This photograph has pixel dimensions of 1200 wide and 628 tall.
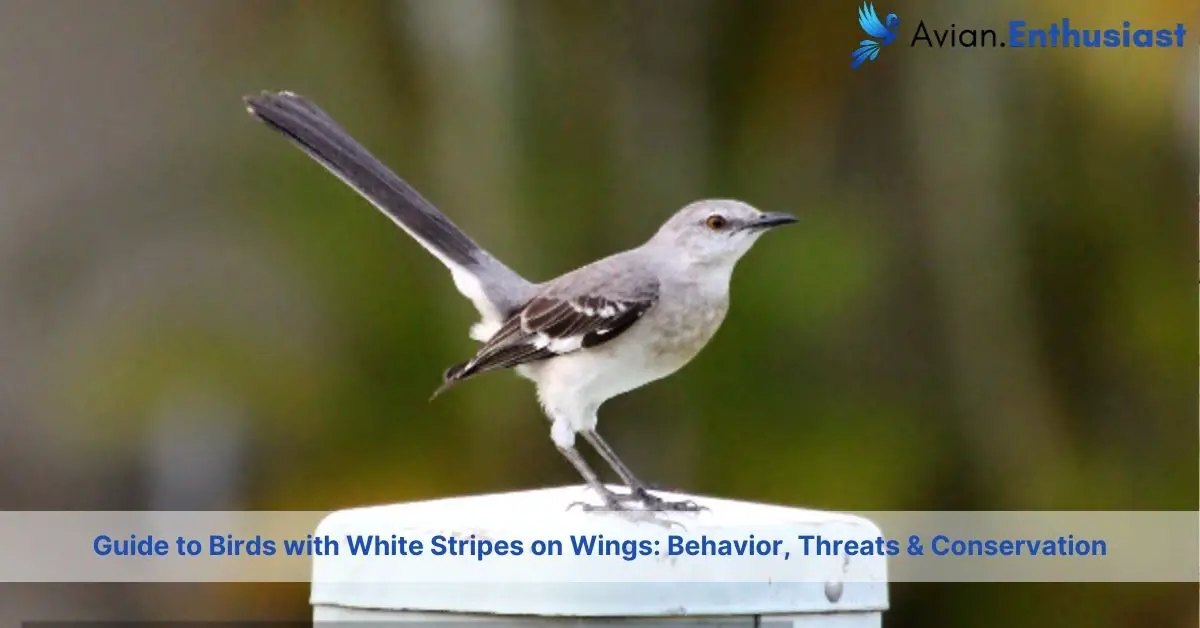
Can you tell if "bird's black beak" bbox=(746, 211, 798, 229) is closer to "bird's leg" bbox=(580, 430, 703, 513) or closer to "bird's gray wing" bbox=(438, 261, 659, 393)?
"bird's gray wing" bbox=(438, 261, 659, 393)

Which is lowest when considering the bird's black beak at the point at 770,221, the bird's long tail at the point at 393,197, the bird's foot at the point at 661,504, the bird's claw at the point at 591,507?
the bird's claw at the point at 591,507

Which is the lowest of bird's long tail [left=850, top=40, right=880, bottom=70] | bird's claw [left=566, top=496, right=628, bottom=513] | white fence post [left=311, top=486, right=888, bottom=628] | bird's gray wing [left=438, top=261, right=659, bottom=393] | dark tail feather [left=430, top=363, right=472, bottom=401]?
white fence post [left=311, top=486, right=888, bottom=628]

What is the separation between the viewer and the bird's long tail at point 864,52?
181 inches

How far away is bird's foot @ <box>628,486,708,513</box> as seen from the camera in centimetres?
212

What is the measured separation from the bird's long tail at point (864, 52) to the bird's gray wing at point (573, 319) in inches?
81.6

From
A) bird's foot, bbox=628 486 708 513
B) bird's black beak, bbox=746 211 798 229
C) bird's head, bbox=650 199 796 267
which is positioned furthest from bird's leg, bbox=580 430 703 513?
bird's black beak, bbox=746 211 798 229

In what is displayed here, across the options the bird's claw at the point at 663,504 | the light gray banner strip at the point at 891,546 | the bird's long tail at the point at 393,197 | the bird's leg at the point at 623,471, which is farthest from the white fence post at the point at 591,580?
the light gray banner strip at the point at 891,546

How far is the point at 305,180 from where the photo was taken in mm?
4781

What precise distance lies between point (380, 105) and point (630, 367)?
7.86 ft

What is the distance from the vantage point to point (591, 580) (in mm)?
1693

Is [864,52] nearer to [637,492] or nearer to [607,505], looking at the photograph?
[637,492]

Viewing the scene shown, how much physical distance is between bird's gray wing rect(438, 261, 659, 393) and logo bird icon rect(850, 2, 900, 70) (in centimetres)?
208

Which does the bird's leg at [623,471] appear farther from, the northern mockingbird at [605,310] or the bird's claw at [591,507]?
the bird's claw at [591,507]

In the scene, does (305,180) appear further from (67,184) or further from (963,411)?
(963,411)
